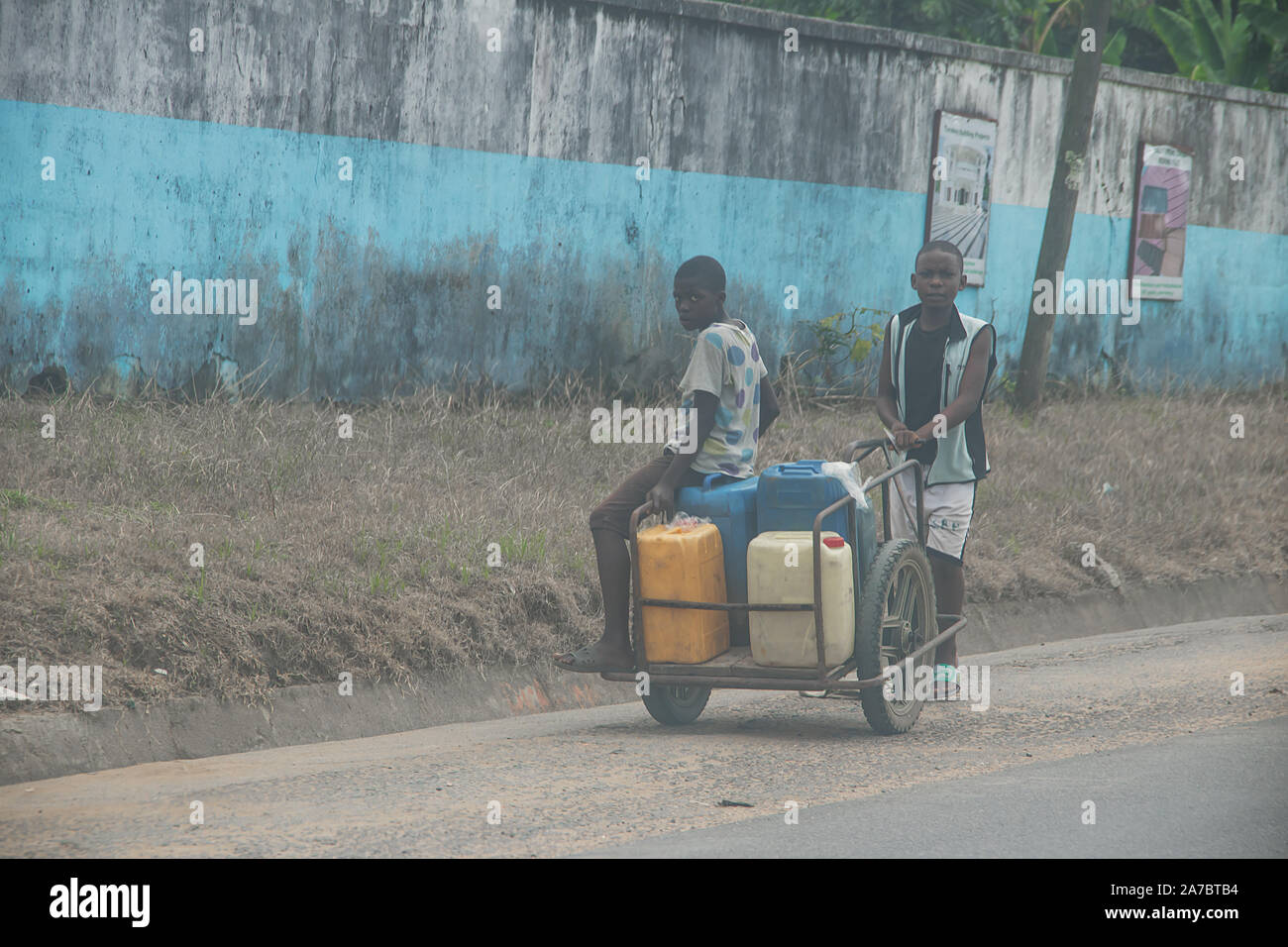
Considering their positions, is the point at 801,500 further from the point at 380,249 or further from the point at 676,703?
the point at 380,249

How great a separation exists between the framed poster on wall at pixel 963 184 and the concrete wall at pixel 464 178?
0.56 feet

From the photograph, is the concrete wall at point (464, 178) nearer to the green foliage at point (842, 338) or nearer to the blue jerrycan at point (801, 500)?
the green foliage at point (842, 338)

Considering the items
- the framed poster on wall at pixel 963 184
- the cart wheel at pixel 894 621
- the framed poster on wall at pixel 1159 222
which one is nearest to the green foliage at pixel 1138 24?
the framed poster on wall at pixel 1159 222

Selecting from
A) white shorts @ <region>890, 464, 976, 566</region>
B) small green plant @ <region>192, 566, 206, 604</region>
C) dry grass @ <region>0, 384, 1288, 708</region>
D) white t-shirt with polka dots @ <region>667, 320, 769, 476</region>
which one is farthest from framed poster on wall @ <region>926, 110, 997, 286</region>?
small green plant @ <region>192, 566, 206, 604</region>

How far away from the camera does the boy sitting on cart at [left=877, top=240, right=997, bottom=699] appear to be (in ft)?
20.3

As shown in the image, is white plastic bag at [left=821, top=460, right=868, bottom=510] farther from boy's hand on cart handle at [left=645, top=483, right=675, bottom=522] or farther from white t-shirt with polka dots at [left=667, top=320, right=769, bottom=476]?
boy's hand on cart handle at [left=645, top=483, right=675, bottom=522]

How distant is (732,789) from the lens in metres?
4.94

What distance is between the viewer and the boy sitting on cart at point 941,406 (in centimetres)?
618

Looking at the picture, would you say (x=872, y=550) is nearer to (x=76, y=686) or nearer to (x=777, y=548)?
(x=777, y=548)

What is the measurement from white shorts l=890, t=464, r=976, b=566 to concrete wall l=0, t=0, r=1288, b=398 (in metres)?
5.62

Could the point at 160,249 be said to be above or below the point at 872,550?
above

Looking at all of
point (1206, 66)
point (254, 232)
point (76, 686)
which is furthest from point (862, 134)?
point (1206, 66)

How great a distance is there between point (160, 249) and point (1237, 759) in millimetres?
7573

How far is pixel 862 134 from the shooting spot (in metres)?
13.7
